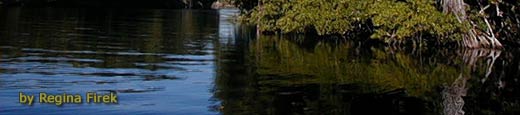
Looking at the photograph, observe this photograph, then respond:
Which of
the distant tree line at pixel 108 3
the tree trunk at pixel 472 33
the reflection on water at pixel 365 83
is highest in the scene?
the distant tree line at pixel 108 3

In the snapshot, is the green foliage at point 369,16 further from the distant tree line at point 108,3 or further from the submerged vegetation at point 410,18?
the distant tree line at point 108,3

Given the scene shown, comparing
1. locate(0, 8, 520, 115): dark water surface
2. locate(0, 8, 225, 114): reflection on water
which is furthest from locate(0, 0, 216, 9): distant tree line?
locate(0, 8, 520, 115): dark water surface

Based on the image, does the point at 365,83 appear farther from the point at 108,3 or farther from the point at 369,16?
the point at 108,3

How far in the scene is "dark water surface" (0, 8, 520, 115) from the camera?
55.3ft

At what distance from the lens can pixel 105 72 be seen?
22922 mm

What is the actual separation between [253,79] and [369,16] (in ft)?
63.7

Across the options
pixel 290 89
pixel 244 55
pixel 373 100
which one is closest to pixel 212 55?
pixel 244 55

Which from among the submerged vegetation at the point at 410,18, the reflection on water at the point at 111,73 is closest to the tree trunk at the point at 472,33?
the submerged vegetation at the point at 410,18

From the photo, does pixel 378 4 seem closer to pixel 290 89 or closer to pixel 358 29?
pixel 358 29

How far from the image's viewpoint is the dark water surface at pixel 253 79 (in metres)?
16.9

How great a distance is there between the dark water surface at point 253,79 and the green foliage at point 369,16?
173cm

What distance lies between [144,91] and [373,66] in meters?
12.3

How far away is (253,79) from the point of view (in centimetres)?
2259

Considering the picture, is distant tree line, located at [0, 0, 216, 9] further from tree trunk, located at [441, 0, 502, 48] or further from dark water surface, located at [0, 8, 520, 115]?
tree trunk, located at [441, 0, 502, 48]
